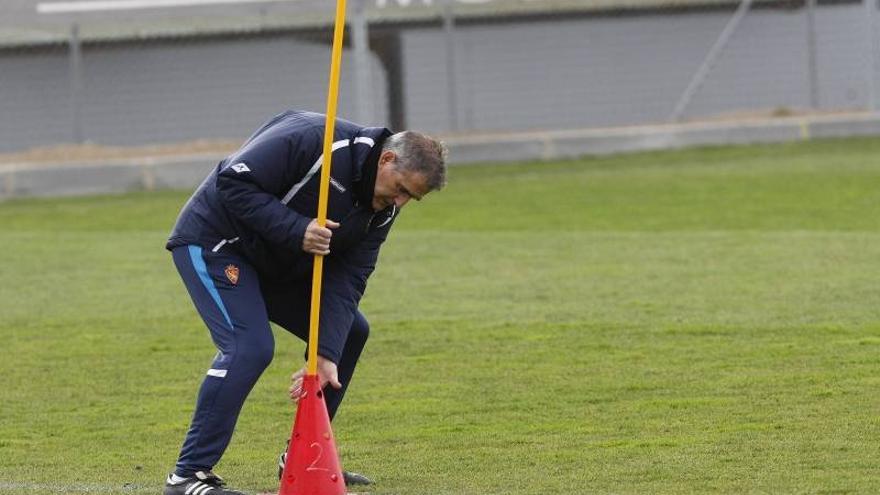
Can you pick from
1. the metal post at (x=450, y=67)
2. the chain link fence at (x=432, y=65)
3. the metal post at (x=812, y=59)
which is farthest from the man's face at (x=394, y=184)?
the metal post at (x=812, y=59)

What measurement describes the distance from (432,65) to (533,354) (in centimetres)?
1479

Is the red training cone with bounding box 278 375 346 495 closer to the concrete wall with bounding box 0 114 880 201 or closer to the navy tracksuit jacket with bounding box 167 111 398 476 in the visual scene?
the navy tracksuit jacket with bounding box 167 111 398 476

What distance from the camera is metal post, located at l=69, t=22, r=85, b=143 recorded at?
23.4 m

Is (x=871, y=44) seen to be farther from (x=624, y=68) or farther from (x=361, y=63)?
(x=361, y=63)

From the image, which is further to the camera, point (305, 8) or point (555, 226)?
point (305, 8)

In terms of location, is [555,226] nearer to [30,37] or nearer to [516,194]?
[516,194]

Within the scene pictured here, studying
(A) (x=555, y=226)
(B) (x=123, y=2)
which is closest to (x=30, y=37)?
(B) (x=123, y=2)

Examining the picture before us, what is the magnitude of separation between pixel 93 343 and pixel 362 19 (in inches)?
477

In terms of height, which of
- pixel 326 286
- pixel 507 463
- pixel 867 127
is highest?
pixel 326 286

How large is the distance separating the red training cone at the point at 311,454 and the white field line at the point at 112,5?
1774 centimetres

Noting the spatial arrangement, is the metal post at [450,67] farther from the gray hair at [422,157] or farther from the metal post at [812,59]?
the gray hair at [422,157]

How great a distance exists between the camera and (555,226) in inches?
666

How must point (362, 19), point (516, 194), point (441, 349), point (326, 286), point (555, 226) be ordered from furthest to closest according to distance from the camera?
point (362, 19) < point (516, 194) < point (555, 226) < point (441, 349) < point (326, 286)

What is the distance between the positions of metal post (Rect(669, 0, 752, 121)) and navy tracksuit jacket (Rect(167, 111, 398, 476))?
A: 18967 mm
